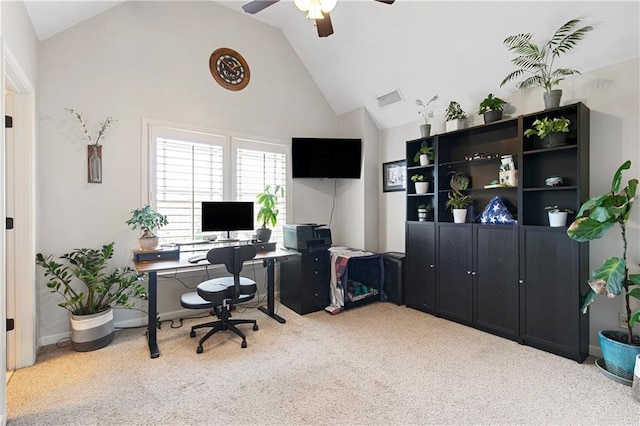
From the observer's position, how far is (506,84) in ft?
10.5

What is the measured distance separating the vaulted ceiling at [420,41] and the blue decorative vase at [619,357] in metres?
2.27

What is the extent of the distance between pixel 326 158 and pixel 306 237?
1.40 meters

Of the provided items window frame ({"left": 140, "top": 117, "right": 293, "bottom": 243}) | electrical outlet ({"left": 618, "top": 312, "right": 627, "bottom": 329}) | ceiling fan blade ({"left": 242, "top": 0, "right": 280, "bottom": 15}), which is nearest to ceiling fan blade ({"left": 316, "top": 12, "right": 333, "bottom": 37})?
ceiling fan blade ({"left": 242, "top": 0, "right": 280, "bottom": 15})

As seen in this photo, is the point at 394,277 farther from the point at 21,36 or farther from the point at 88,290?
the point at 21,36

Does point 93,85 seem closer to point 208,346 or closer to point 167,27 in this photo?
point 167,27

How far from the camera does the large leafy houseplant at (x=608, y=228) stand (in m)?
2.22

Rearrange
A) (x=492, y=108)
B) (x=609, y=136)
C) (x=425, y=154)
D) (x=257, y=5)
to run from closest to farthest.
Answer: (x=257, y=5)
(x=609, y=136)
(x=492, y=108)
(x=425, y=154)

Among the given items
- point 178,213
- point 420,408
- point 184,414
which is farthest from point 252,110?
point 420,408

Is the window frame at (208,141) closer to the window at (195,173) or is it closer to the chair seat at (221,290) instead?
the window at (195,173)

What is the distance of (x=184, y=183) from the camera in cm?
361

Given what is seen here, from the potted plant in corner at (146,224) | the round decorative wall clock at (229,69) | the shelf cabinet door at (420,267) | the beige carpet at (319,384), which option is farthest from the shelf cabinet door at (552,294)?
the round decorative wall clock at (229,69)

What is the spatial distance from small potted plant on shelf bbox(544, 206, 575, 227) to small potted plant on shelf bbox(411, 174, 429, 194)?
1.28 metres

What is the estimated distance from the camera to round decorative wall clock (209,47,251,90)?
12.4 feet

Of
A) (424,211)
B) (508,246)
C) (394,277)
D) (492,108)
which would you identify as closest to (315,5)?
(492,108)
